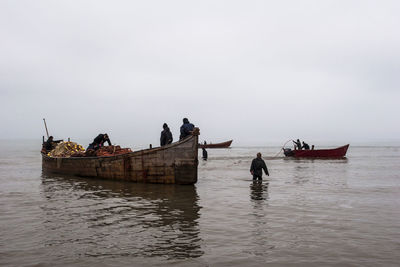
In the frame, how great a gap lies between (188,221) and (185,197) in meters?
3.73

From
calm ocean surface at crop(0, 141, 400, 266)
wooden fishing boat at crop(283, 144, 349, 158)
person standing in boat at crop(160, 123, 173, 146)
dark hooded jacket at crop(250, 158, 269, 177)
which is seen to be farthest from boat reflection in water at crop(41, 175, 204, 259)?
wooden fishing boat at crop(283, 144, 349, 158)

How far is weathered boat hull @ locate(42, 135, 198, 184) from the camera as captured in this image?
47.2 ft

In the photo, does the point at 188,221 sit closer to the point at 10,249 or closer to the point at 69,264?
the point at 69,264

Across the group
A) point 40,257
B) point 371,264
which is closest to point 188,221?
point 40,257

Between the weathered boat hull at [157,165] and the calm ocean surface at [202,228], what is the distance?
5.36ft

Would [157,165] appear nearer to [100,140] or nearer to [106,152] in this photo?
[106,152]

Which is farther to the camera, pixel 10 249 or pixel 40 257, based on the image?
pixel 10 249

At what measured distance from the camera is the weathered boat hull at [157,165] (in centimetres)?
1440

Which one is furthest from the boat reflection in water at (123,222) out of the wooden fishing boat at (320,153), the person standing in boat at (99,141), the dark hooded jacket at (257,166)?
the wooden fishing boat at (320,153)

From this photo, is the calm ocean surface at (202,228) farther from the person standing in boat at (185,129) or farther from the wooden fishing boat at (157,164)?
the person standing in boat at (185,129)

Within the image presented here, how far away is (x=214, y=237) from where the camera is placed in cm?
668

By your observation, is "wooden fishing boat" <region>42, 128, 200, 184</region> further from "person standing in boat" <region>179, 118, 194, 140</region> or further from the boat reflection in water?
the boat reflection in water

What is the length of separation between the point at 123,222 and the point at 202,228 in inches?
81.2

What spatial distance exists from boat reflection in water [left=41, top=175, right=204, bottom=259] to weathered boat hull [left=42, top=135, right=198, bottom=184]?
0.89 meters
